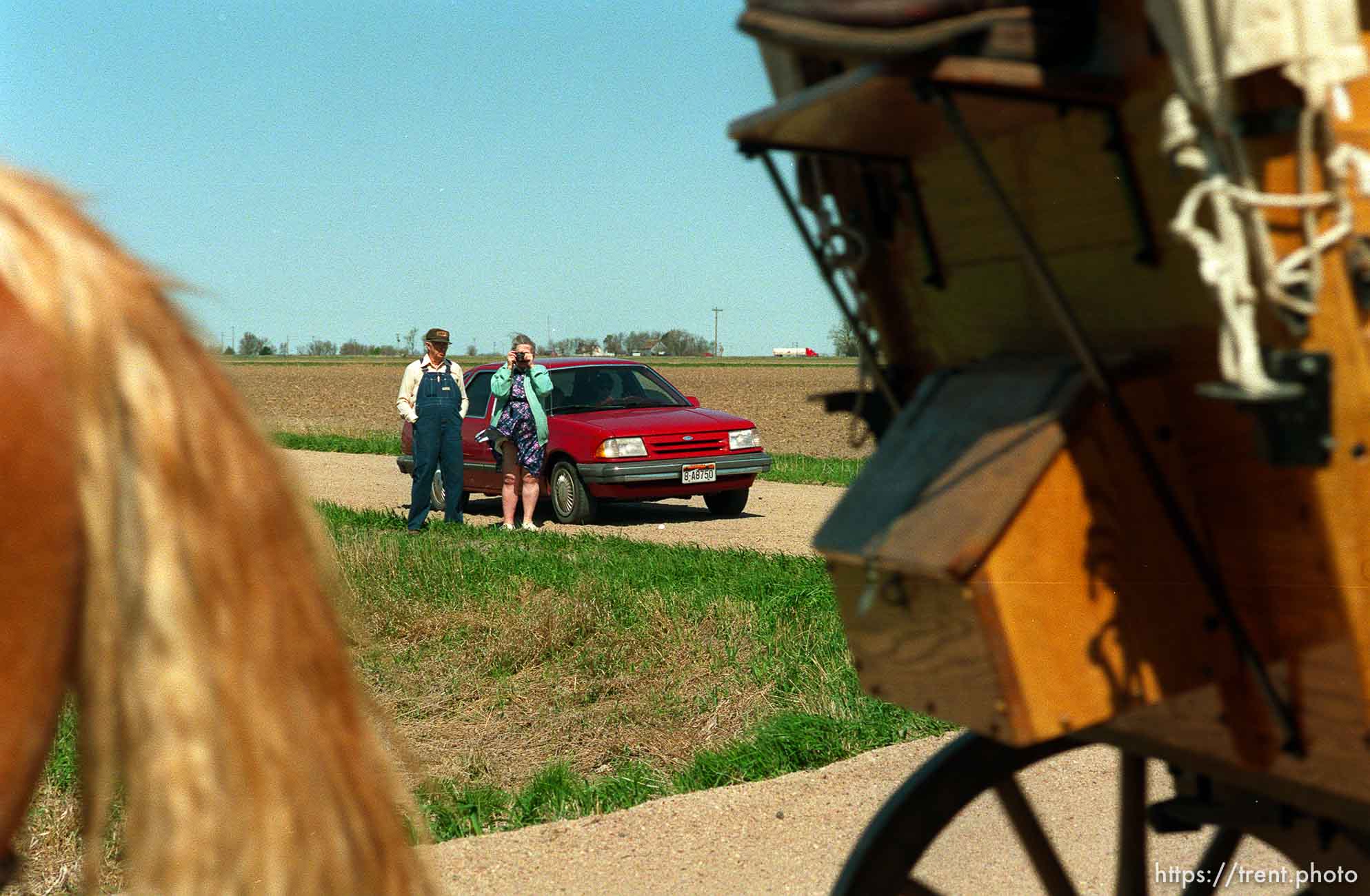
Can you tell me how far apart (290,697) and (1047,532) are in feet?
3.28

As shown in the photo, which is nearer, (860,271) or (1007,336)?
(1007,336)

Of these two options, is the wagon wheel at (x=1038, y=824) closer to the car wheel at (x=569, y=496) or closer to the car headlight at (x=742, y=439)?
the car wheel at (x=569, y=496)

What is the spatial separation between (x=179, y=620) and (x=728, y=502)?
11794 millimetres

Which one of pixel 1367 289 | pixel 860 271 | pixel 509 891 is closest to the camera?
pixel 1367 289

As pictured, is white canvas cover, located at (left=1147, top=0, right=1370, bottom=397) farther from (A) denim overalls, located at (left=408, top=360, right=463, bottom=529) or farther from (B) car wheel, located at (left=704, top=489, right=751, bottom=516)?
(B) car wheel, located at (left=704, top=489, right=751, bottom=516)

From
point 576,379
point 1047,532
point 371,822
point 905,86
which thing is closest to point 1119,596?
point 1047,532

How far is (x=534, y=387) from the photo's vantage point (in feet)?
39.0

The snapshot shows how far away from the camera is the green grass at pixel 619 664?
4855 mm

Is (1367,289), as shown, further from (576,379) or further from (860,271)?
(576,379)

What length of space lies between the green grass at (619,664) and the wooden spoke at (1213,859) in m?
2.11

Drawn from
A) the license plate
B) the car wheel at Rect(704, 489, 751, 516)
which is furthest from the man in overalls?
the car wheel at Rect(704, 489, 751, 516)

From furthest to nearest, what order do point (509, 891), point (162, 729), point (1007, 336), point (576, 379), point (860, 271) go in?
point (576, 379) < point (509, 891) < point (860, 271) < point (1007, 336) < point (162, 729)

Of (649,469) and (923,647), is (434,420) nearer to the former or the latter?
(649,469)

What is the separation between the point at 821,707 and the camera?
5.49 metres
